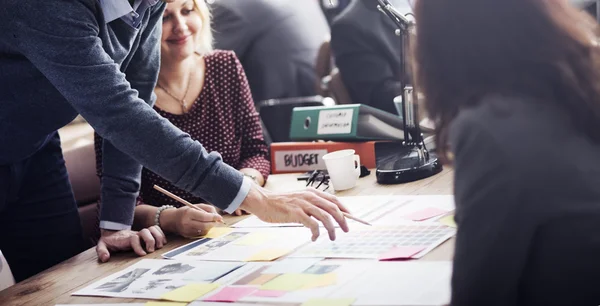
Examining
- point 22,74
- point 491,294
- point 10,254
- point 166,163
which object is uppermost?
point 22,74

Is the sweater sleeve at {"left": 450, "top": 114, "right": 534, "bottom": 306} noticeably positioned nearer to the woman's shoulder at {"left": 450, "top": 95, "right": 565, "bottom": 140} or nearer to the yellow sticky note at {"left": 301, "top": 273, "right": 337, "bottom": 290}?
the woman's shoulder at {"left": 450, "top": 95, "right": 565, "bottom": 140}

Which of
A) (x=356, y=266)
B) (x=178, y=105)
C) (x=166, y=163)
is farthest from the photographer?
(x=178, y=105)

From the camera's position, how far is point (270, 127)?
3.29 meters

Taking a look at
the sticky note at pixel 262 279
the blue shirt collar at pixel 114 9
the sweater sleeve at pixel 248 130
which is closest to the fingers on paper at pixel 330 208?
the sticky note at pixel 262 279

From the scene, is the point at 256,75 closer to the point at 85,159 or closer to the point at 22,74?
the point at 85,159

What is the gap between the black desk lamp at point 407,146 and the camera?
1.91 meters

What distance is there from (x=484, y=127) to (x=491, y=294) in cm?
20

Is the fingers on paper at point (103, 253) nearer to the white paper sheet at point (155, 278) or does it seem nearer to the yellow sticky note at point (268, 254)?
the white paper sheet at point (155, 278)

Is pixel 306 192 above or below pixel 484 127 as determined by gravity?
below

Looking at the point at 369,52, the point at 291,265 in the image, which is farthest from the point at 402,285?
the point at 369,52

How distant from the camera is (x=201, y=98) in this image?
7.66 ft

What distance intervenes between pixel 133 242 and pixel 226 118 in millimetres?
Result: 810

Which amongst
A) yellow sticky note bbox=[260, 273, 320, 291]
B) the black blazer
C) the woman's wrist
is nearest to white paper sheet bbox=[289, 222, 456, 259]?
yellow sticky note bbox=[260, 273, 320, 291]

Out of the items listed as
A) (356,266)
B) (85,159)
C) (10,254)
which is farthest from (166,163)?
(85,159)
